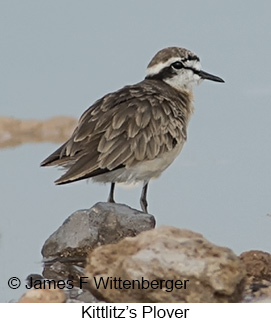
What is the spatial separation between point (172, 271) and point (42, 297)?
133 cm

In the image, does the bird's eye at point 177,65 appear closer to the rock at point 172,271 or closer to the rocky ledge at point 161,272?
the rocky ledge at point 161,272

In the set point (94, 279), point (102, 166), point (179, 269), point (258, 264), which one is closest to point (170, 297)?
point (179, 269)

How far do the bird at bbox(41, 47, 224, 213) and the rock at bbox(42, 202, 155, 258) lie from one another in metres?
0.54

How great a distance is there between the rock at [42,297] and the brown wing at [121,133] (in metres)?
2.63

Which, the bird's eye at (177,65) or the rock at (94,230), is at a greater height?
the bird's eye at (177,65)

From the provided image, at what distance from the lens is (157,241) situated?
7.77m

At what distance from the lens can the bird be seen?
10.8 metres

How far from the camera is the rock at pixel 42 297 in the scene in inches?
313

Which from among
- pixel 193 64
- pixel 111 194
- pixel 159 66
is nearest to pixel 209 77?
pixel 193 64

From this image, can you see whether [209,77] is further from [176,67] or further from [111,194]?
[111,194]

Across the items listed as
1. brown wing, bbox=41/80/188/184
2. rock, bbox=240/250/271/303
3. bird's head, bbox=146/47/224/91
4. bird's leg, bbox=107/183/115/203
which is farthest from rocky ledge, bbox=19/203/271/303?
bird's head, bbox=146/47/224/91

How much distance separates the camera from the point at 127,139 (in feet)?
36.4

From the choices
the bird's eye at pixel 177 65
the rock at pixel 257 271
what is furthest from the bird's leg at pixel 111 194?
the bird's eye at pixel 177 65
